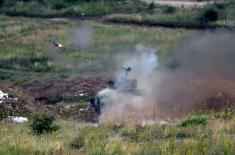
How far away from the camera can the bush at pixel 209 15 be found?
4638 centimetres

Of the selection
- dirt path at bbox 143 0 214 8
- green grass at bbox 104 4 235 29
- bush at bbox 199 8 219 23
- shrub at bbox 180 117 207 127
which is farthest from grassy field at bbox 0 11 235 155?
dirt path at bbox 143 0 214 8

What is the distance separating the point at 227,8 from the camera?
166ft

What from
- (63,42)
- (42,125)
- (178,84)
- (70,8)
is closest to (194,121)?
(42,125)

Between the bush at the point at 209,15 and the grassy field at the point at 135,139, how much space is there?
94.1 ft

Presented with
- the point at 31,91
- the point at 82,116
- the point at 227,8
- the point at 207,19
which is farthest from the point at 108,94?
the point at 227,8

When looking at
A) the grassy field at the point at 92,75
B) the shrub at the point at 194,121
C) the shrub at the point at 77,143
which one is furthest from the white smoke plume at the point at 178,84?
the shrub at the point at 77,143

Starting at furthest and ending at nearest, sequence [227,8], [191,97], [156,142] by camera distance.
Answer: [227,8]
[191,97]
[156,142]

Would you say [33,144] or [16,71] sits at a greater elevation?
[33,144]

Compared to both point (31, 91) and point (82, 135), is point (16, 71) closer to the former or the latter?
point (31, 91)

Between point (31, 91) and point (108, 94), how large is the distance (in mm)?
7459

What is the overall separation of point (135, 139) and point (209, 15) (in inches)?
1276

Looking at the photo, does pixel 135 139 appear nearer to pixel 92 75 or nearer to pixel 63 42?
pixel 92 75

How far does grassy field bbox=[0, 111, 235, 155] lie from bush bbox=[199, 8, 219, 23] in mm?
28683

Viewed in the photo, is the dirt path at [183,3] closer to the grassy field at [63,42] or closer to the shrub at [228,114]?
the grassy field at [63,42]
